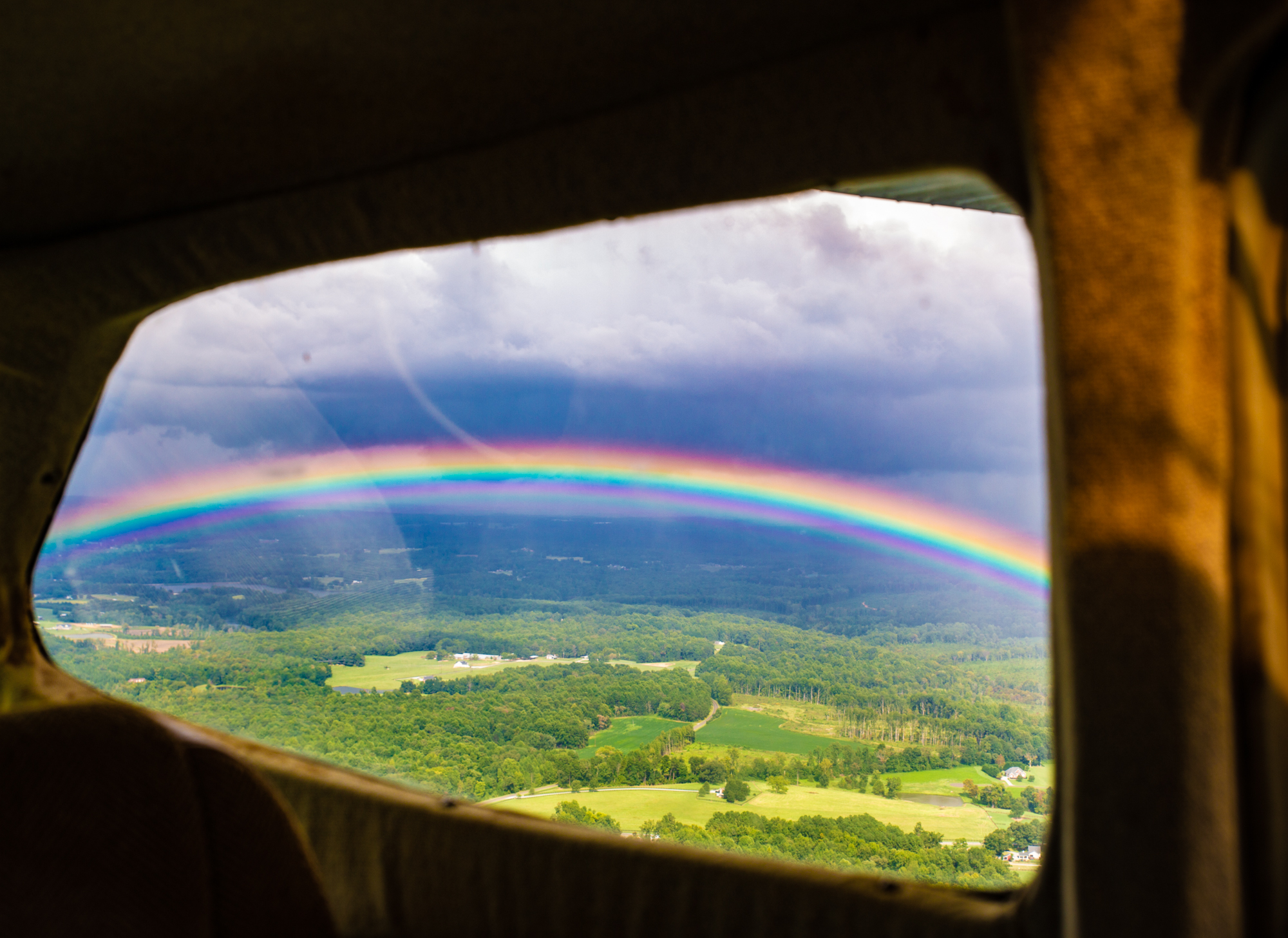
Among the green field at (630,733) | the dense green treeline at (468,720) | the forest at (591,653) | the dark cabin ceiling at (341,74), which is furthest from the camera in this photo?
the green field at (630,733)

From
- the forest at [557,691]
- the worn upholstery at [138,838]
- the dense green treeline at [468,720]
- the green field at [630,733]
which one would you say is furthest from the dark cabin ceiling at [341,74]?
the green field at [630,733]

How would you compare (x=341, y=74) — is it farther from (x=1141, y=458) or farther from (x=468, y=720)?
(x=468, y=720)

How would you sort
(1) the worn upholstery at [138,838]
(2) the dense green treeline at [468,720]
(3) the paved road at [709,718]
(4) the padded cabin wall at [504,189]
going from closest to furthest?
(1) the worn upholstery at [138,838] → (4) the padded cabin wall at [504,189] → (2) the dense green treeline at [468,720] → (3) the paved road at [709,718]

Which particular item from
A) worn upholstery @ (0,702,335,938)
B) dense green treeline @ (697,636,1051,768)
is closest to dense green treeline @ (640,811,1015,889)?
dense green treeline @ (697,636,1051,768)

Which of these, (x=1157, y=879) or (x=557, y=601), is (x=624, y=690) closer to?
(x=557, y=601)

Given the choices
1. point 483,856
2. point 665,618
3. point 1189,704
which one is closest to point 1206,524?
point 1189,704

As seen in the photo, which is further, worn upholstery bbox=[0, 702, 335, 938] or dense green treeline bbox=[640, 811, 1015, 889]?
dense green treeline bbox=[640, 811, 1015, 889]

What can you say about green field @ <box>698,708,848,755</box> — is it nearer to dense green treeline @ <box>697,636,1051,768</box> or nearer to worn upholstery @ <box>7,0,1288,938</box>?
dense green treeline @ <box>697,636,1051,768</box>

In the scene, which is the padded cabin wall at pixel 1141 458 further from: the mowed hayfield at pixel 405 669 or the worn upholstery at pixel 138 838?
the mowed hayfield at pixel 405 669
